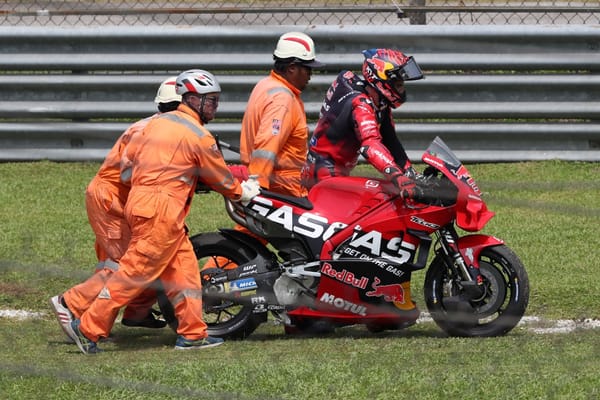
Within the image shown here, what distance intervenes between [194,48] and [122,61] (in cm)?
64

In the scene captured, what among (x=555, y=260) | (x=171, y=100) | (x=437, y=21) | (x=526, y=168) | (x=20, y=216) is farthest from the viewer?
(x=437, y=21)

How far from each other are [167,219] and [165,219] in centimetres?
1

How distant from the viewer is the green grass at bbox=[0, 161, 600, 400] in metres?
5.69

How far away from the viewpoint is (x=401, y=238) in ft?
23.1

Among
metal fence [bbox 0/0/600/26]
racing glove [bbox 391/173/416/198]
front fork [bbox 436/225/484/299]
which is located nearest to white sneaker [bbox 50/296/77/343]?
racing glove [bbox 391/173/416/198]

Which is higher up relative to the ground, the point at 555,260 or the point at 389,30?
the point at 389,30

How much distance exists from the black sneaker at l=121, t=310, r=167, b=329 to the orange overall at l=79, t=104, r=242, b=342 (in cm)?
50

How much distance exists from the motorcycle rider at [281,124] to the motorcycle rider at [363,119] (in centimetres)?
13

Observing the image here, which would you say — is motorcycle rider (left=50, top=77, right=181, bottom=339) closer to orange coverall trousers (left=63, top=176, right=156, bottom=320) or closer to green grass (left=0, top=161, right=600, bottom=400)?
orange coverall trousers (left=63, top=176, right=156, bottom=320)

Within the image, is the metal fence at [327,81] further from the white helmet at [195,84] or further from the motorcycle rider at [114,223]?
the white helmet at [195,84]

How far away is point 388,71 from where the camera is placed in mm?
7152

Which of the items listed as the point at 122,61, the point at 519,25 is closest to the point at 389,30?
the point at 519,25

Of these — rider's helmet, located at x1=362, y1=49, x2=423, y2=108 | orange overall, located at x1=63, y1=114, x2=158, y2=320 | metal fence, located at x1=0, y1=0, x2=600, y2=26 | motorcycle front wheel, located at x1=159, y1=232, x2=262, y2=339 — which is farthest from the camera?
metal fence, located at x1=0, y1=0, x2=600, y2=26

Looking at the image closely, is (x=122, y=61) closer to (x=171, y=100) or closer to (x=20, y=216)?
(x=20, y=216)
